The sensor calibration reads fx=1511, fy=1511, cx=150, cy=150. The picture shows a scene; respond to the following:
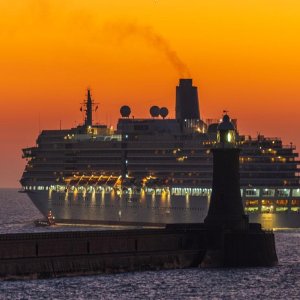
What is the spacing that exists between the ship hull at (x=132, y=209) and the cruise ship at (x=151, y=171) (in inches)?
3.5

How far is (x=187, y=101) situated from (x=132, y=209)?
42.0 feet

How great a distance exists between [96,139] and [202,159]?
475 inches

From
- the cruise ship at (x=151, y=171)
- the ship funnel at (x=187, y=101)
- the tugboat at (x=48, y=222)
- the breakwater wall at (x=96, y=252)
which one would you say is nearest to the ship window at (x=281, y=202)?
the cruise ship at (x=151, y=171)

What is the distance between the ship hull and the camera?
13375 cm

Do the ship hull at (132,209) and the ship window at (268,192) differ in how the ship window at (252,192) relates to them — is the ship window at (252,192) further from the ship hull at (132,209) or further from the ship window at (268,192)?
the ship hull at (132,209)

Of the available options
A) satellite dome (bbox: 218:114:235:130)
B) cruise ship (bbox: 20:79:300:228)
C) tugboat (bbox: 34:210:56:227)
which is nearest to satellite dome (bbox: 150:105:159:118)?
cruise ship (bbox: 20:79:300:228)

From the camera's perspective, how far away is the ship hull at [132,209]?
439ft

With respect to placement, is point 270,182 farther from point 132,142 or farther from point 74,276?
point 74,276

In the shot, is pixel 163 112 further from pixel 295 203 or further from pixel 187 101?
pixel 295 203

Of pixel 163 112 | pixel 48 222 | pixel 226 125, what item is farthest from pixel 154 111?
pixel 226 125

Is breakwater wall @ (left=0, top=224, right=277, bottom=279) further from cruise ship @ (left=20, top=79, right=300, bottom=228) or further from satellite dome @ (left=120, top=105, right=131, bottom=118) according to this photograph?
satellite dome @ (left=120, top=105, right=131, bottom=118)

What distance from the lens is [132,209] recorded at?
141 m

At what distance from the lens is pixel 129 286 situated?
75.3m

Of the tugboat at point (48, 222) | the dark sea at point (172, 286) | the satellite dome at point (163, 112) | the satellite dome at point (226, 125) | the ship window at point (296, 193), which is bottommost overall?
the dark sea at point (172, 286)
